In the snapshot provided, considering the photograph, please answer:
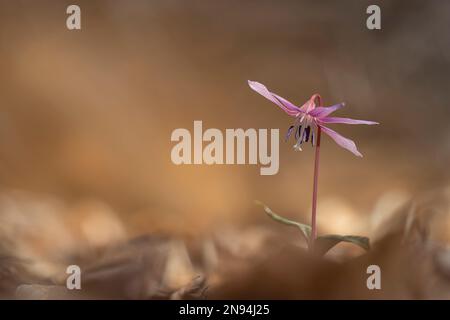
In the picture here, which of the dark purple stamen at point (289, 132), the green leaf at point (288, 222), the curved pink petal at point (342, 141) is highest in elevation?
the dark purple stamen at point (289, 132)

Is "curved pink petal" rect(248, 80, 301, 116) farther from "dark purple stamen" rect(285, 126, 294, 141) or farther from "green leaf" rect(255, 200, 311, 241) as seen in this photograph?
"green leaf" rect(255, 200, 311, 241)

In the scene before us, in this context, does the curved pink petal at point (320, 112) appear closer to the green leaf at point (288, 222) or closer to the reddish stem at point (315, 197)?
the reddish stem at point (315, 197)

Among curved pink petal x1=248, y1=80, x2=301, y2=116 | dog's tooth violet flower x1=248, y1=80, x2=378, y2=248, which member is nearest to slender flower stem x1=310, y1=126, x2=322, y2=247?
dog's tooth violet flower x1=248, y1=80, x2=378, y2=248

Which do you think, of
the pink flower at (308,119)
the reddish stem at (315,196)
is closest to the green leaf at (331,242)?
the reddish stem at (315,196)

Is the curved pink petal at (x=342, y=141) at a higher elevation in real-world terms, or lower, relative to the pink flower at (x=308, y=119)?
lower

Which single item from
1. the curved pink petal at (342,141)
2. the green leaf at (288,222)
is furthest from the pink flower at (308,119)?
the green leaf at (288,222)
